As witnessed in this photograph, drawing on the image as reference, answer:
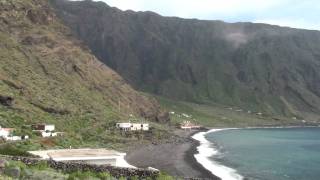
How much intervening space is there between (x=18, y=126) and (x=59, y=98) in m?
32.8

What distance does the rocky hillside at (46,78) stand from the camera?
130375 mm

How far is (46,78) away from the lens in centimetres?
15462

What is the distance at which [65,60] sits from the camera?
178m

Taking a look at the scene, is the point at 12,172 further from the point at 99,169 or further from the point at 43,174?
the point at 99,169

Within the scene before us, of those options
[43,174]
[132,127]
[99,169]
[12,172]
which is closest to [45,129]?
[132,127]

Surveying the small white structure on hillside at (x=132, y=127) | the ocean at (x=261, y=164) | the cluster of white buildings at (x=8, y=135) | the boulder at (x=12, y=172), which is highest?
the boulder at (x=12, y=172)

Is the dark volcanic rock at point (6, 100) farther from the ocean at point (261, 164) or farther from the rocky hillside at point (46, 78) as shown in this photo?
the ocean at point (261, 164)

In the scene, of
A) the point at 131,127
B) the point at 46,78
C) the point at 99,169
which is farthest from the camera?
the point at 131,127

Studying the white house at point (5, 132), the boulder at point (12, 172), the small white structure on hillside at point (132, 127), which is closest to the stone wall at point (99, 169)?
the boulder at point (12, 172)

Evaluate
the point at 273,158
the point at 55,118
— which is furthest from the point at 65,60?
the point at 273,158

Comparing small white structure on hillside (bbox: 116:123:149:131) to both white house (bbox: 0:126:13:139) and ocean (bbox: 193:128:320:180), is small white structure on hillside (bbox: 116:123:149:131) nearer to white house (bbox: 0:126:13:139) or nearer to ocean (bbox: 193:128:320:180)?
ocean (bbox: 193:128:320:180)

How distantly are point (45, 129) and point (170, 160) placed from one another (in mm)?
27653

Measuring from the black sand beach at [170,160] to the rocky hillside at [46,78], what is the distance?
57.8 feet

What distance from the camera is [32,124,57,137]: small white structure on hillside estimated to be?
109875 millimetres
